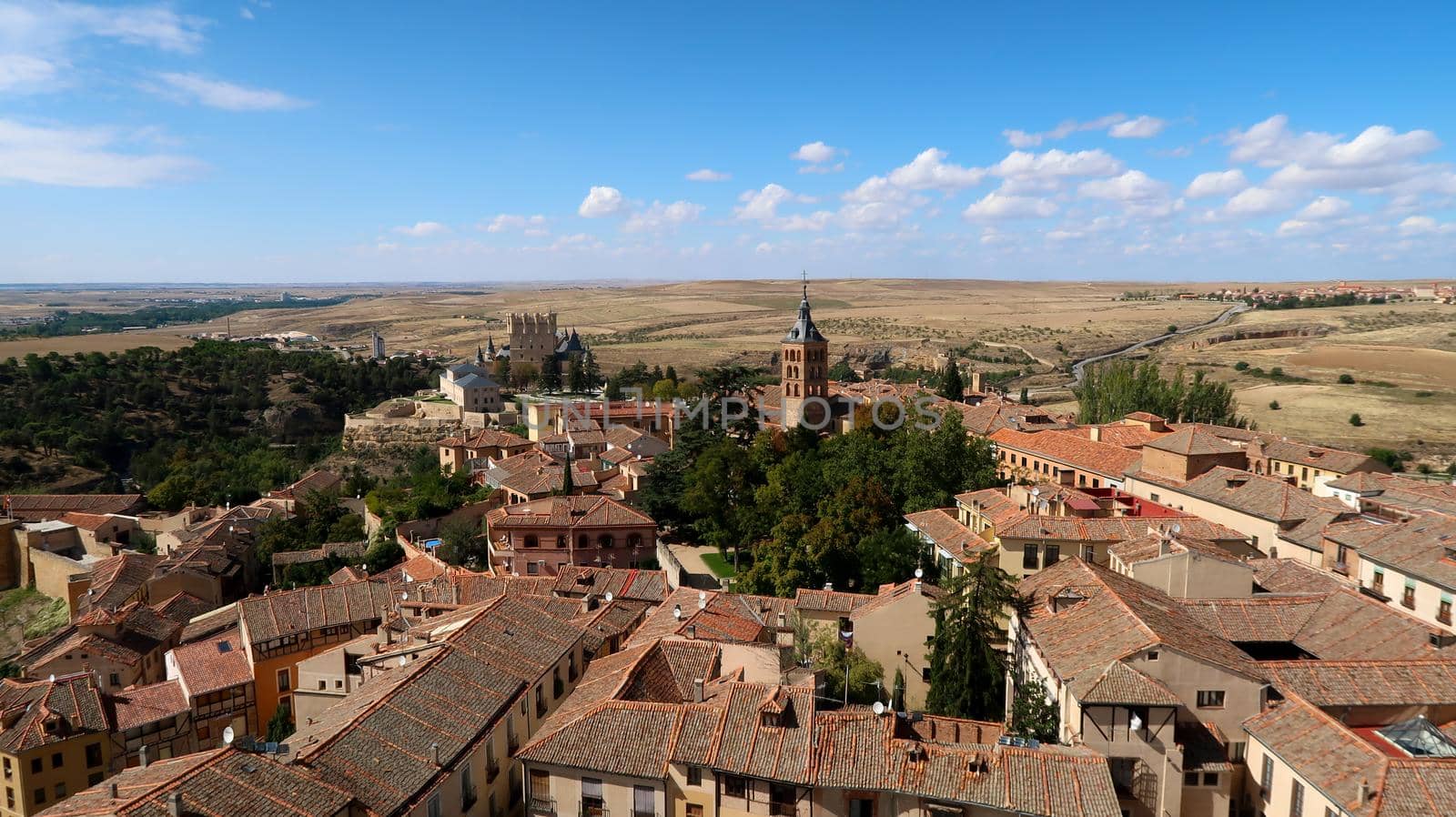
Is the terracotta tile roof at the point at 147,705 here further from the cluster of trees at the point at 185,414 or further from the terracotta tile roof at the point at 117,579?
the cluster of trees at the point at 185,414

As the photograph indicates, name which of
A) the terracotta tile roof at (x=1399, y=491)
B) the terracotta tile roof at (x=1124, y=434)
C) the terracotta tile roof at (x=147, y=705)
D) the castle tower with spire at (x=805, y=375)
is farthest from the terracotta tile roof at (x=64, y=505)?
the terracotta tile roof at (x=1399, y=491)

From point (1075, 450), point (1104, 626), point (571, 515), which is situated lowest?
point (571, 515)

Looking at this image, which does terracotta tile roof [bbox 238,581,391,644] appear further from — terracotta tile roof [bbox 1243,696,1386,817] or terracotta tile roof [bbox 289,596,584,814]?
terracotta tile roof [bbox 1243,696,1386,817]

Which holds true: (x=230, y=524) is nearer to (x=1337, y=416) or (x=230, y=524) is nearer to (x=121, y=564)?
(x=121, y=564)

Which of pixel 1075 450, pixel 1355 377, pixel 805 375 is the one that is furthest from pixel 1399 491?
pixel 1355 377

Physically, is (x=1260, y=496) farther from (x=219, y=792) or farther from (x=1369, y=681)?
(x=219, y=792)
